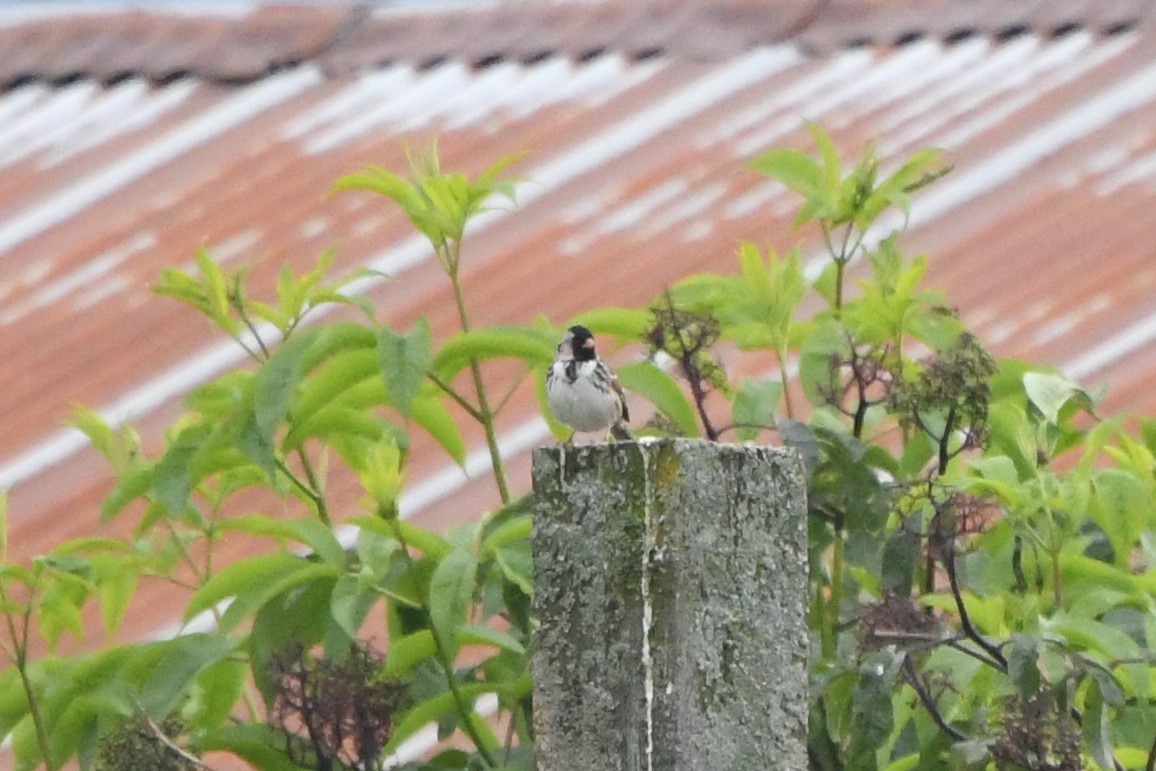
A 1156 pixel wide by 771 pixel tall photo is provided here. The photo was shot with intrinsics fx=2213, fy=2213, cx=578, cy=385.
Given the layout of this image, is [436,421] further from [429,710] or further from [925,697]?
[925,697]

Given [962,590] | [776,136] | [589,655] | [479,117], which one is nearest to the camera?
[589,655]

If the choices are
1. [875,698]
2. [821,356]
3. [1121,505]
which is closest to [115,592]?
[821,356]

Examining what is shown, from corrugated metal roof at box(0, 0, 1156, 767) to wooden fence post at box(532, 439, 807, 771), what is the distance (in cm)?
255

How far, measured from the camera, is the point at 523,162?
6.83m

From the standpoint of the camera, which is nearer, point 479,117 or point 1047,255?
point 1047,255

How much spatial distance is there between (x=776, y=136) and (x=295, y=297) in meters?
3.70

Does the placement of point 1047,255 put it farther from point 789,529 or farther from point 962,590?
point 789,529

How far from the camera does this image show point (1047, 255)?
5711 mm

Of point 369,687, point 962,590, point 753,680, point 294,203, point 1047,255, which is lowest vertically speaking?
point 1047,255

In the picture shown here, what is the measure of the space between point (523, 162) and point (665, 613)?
16.4 ft

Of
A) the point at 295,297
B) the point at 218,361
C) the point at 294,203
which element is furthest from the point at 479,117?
the point at 295,297

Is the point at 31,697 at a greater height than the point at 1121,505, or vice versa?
the point at 31,697

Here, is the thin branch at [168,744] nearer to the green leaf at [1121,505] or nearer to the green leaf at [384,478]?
the green leaf at [384,478]

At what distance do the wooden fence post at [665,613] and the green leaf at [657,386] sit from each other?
769 mm
